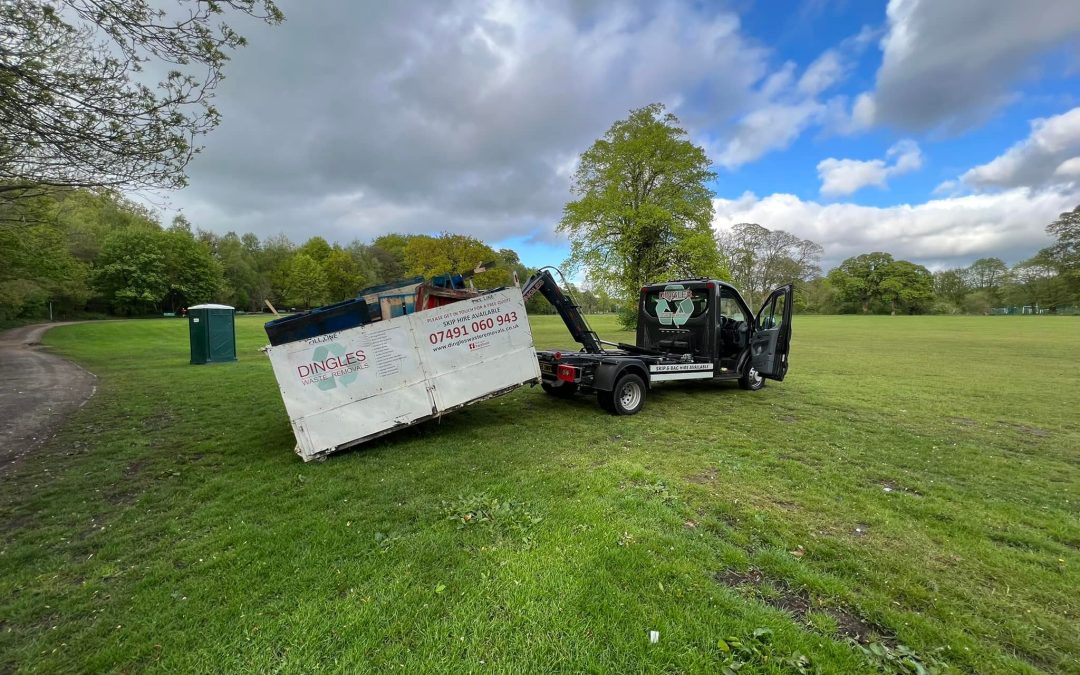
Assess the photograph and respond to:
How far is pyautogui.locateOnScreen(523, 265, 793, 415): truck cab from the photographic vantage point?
8.29 m

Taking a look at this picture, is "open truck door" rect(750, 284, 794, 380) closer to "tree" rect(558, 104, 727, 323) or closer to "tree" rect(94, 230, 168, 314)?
"tree" rect(558, 104, 727, 323)

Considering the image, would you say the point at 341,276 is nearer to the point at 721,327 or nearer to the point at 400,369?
the point at 721,327

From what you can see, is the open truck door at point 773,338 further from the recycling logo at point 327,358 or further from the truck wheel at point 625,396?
the recycling logo at point 327,358

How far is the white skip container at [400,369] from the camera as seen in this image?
18.9 ft

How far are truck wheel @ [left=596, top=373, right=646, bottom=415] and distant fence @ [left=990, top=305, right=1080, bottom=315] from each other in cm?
10001

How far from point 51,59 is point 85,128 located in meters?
0.78

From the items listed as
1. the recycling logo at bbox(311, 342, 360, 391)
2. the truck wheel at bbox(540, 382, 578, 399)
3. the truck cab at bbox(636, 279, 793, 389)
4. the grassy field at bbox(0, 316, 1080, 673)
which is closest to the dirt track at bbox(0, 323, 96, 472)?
the grassy field at bbox(0, 316, 1080, 673)

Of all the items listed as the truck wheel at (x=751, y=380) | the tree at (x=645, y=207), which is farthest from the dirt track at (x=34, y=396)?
the tree at (x=645, y=207)

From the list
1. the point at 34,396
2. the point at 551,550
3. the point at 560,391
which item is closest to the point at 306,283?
the point at 34,396

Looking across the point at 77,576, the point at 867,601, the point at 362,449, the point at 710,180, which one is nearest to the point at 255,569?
the point at 77,576

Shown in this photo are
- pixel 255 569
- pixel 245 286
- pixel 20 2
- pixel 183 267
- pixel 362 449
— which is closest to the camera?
pixel 255 569

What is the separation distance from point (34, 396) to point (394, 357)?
34.6 ft

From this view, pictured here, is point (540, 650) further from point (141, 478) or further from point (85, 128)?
point (85, 128)

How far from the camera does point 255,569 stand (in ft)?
10.7
